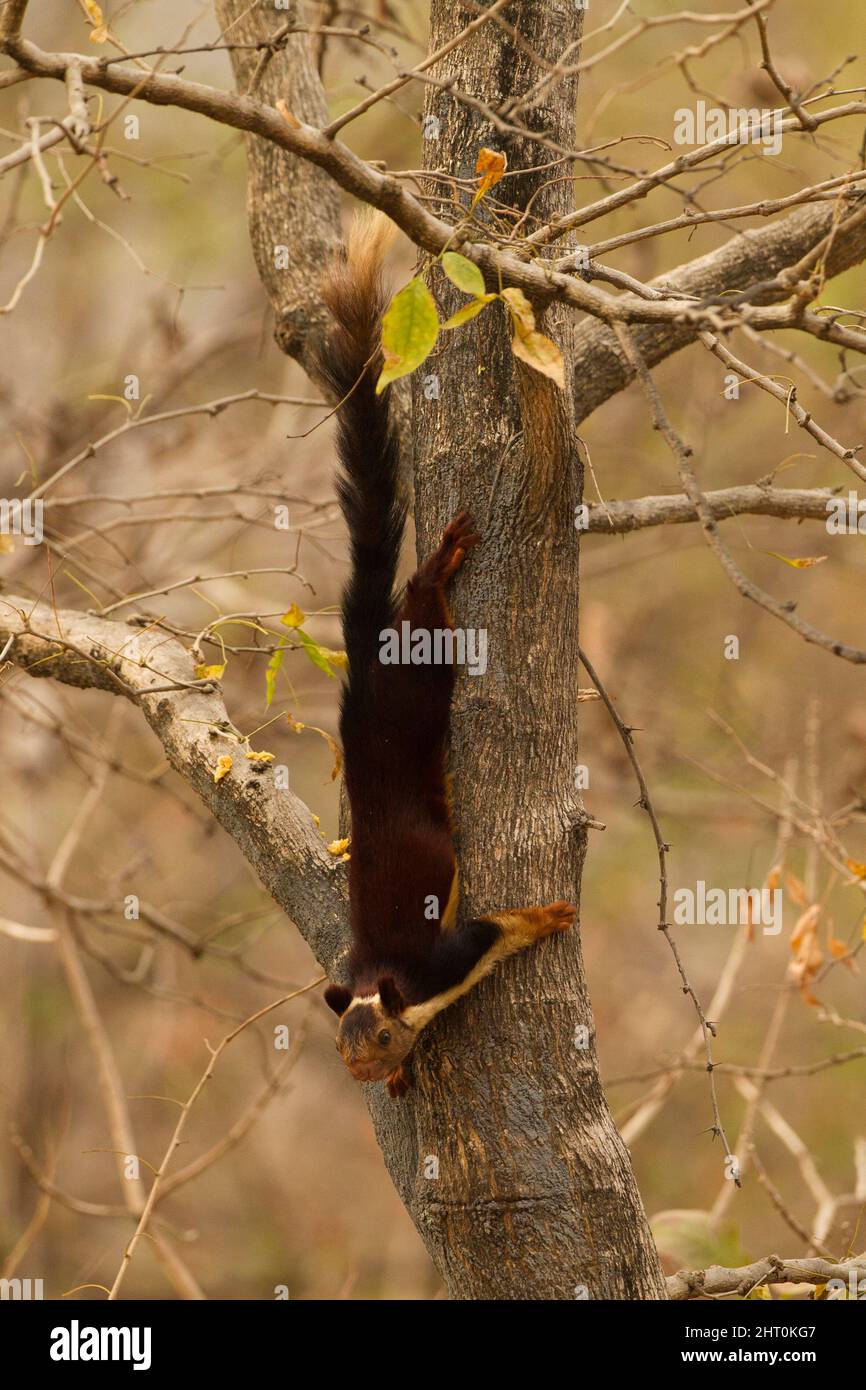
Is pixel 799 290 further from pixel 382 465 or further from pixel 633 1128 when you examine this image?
pixel 633 1128

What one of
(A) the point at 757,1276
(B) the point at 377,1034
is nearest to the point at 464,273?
(B) the point at 377,1034

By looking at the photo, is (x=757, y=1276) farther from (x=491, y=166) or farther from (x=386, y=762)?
(x=491, y=166)

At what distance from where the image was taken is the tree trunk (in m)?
2.54

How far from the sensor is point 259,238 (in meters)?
3.67

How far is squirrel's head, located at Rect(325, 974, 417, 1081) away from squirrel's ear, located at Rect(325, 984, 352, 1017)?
4cm

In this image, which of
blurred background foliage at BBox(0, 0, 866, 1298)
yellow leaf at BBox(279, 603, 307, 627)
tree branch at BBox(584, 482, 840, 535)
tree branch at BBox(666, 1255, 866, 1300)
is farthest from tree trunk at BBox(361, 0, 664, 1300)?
blurred background foliage at BBox(0, 0, 866, 1298)

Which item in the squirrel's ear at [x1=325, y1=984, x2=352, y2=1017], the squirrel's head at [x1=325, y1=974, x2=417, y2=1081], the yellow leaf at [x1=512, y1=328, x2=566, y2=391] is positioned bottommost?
the squirrel's head at [x1=325, y1=974, x2=417, y2=1081]

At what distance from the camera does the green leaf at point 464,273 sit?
79.1 inches

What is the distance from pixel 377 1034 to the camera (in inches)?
111

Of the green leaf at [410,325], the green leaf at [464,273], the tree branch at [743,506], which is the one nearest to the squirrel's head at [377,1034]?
the tree branch at [743,506]

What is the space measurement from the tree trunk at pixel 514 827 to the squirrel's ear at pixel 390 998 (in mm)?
108

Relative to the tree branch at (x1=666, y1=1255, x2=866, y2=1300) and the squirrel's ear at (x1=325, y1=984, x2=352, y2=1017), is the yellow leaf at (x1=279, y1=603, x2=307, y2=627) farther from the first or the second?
the tree branch at (x1=666, y1=1255, x2=866, y2=1300)

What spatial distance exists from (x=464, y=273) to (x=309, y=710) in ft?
19.6

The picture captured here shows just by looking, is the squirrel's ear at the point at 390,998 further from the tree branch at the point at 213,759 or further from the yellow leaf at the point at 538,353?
the yellow leaf at the point at 538,353
